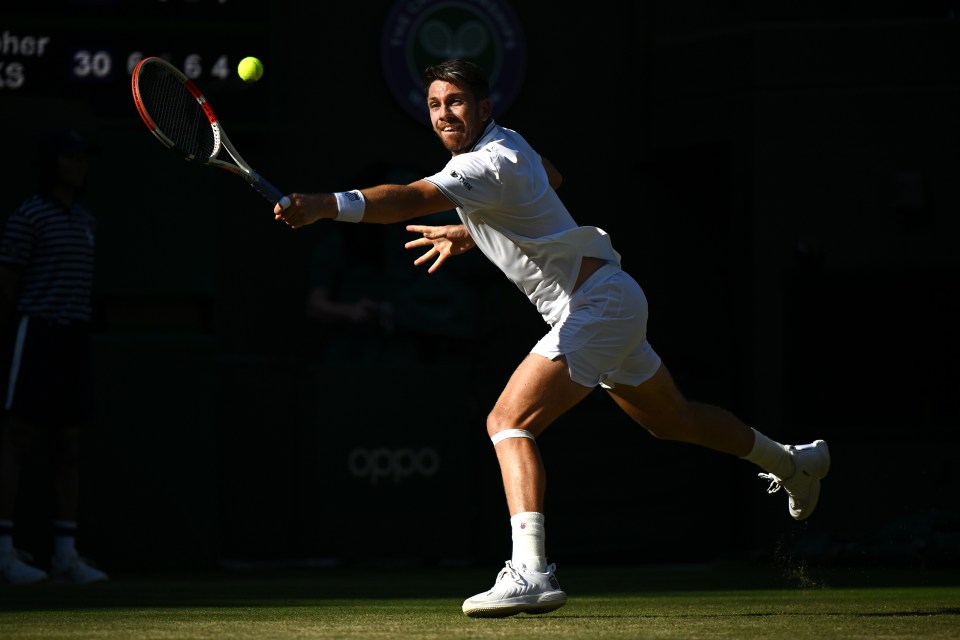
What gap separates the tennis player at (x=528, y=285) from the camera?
499 cm

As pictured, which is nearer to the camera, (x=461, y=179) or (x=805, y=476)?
(x=461, y=179)

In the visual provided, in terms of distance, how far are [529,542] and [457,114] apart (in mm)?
1365

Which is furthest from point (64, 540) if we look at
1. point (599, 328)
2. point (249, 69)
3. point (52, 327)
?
point (599, 328)

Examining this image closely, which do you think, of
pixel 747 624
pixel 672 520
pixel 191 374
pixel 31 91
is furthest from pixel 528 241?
pixel 672 520

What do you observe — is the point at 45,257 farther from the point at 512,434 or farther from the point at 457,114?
the point at 512,434

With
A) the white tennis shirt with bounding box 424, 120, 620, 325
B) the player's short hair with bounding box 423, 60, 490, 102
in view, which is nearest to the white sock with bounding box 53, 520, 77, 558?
the white tennis shirt with bounding box 424, 120, 620, 325

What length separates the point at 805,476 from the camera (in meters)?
6.30

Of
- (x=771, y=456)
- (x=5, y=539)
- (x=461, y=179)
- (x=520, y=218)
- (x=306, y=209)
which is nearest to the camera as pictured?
(x=306, y=209)

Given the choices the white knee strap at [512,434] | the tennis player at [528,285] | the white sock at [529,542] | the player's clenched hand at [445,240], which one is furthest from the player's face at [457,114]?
the white sock at [529,542]

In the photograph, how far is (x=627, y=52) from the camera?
1126 cm

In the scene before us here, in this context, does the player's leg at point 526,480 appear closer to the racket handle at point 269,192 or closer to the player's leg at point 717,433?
the player's leg at point 717,433

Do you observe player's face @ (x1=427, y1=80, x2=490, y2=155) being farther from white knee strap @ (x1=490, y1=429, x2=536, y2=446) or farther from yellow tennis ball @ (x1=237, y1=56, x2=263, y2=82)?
white knee strap @ (x1=490, y1=429, x2=536, y2=446)

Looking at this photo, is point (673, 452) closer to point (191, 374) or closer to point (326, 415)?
point (326, 415)

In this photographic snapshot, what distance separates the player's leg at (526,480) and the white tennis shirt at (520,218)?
30 cm
